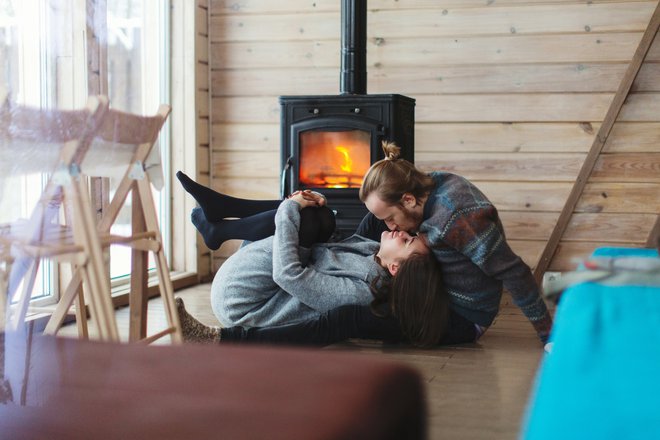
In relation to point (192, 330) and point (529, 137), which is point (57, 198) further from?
point (529, 137)

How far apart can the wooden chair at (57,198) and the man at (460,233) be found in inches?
41.1

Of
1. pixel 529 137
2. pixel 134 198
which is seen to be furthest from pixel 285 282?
pixel 529 137

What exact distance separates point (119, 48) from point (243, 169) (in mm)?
1114

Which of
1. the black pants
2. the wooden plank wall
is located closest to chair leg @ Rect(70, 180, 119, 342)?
the black pants

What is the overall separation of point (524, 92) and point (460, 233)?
1.55 m

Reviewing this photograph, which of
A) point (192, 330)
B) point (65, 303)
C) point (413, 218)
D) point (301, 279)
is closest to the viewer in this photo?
point (65, 303)

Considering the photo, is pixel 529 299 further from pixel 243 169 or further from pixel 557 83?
pixel 243 169

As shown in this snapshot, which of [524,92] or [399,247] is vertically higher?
[524,92]

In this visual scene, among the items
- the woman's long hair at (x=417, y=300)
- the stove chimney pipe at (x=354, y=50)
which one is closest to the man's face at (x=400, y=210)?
the woman's long hair at (x=417, y=300)

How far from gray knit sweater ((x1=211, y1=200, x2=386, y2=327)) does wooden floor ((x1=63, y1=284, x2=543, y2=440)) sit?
20 cm

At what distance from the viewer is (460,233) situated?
112 inches

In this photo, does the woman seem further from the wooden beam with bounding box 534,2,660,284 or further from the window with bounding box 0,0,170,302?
the wooden beam with bounding box 534,2,660,284

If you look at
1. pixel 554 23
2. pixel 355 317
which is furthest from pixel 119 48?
pixel 554 23

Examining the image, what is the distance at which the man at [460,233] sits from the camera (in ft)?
9.39
